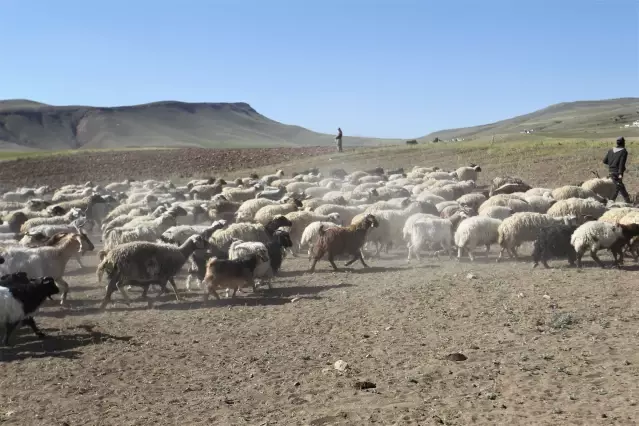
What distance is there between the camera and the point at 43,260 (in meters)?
11.5

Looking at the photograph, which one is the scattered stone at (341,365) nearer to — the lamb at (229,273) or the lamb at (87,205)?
the lamb at (229,273)

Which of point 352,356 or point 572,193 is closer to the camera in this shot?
point 352,356

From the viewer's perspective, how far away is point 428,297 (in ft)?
33.2

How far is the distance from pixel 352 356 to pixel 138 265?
5189mm

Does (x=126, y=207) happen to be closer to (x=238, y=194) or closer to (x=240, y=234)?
(x=238, y=194)

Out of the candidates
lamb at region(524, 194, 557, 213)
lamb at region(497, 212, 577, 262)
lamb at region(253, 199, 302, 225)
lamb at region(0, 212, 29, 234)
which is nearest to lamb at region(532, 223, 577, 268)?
lamb at region(497, 212, 577, 262)

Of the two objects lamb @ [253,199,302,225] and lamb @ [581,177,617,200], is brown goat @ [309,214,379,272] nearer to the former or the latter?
lamb @ [253,199,302,225]

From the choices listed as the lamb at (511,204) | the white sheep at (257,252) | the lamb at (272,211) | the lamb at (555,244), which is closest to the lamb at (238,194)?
the lamb at (272,211)

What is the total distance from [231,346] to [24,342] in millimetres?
3153

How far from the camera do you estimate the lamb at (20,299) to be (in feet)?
28.6

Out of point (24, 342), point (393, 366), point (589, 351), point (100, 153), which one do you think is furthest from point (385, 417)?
point (100, 153)

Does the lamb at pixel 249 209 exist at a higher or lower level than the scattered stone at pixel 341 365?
higher

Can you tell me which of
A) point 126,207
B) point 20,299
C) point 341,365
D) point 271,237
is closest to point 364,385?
point 341,365

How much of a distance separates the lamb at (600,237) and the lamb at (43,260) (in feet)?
31.0
